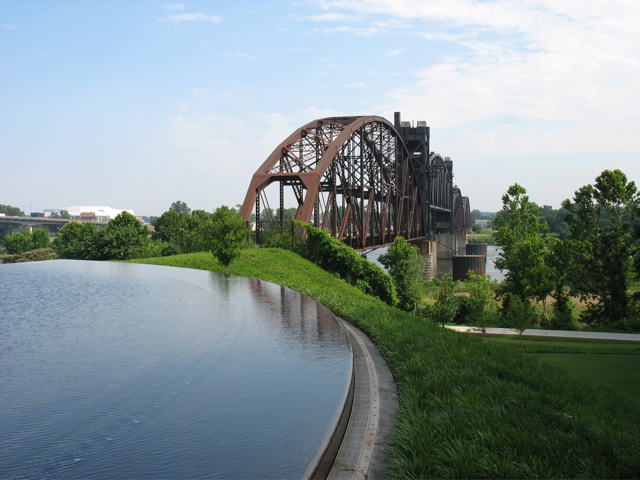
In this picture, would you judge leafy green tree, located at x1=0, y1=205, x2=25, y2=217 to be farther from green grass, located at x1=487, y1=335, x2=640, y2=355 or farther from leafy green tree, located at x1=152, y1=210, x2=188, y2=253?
green grass, located at x1=487, y1=335, x2=640, y2=355

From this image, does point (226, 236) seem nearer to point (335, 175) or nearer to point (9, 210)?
point (335, 175)

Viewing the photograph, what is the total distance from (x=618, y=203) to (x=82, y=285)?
3779cm

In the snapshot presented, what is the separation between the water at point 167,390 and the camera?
3.76 meters

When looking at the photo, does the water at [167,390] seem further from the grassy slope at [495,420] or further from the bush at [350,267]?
the bush at [350,267]

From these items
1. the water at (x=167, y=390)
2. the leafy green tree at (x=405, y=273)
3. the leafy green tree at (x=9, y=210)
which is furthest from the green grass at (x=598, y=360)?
the leafy green tree at (x=9, y=210)

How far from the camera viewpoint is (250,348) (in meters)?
7.10

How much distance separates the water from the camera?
376 cm

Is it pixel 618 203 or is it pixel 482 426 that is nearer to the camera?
pixel 482 426

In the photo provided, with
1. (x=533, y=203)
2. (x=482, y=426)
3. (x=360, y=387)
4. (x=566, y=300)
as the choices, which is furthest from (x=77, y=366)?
(x=533, y=203)

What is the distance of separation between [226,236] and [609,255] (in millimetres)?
28811

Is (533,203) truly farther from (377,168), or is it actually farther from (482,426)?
(482,426)

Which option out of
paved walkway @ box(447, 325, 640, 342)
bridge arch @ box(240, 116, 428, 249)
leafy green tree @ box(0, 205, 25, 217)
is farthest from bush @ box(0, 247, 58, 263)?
leafy green tree @ box(0, 205, 25, 217)

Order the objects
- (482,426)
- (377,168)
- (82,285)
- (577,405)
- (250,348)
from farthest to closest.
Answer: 1. (377,168)
2. (82,285)
3. (250,348)
4. (577,405)
5. (482,426)

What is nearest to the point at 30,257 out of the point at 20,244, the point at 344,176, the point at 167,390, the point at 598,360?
the point at 20,244
